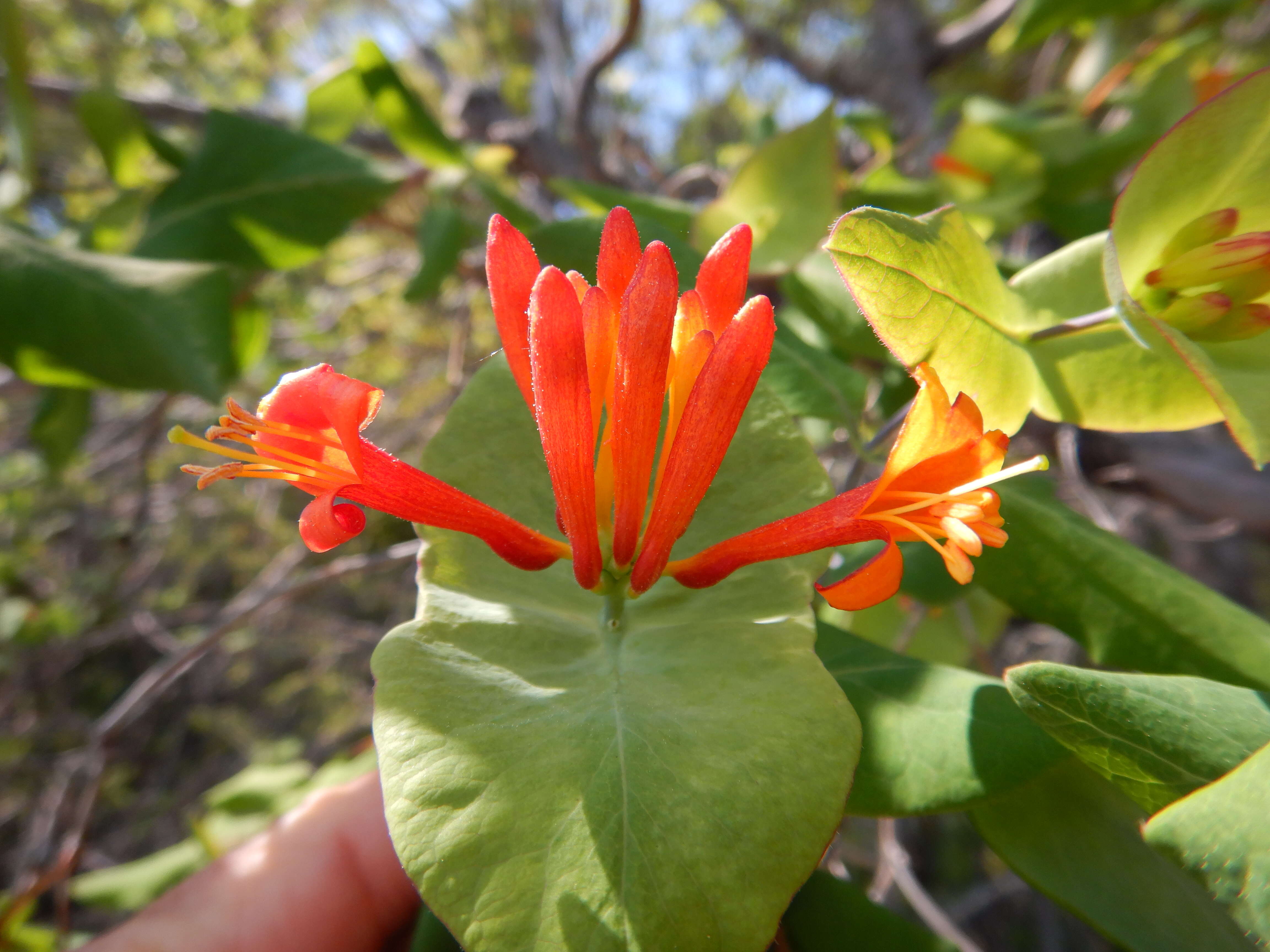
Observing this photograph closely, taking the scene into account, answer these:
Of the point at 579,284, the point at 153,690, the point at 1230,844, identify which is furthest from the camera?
the point at 153,690

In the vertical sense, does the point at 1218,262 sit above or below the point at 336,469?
above

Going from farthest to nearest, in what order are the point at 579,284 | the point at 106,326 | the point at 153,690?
1. the point at 153,690
2. the point at 106,326
3. the point at 579,284

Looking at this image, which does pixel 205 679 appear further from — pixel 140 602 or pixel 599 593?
pixel 599 593

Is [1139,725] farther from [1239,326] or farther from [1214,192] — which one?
[1214,192]

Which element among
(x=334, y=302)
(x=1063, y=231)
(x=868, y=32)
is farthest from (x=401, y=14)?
(x=1063, y=231)

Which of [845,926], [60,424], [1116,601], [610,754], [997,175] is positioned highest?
[997,175]

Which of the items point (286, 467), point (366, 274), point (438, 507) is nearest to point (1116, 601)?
point (438, 507)

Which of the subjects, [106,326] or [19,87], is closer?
[106,326]
